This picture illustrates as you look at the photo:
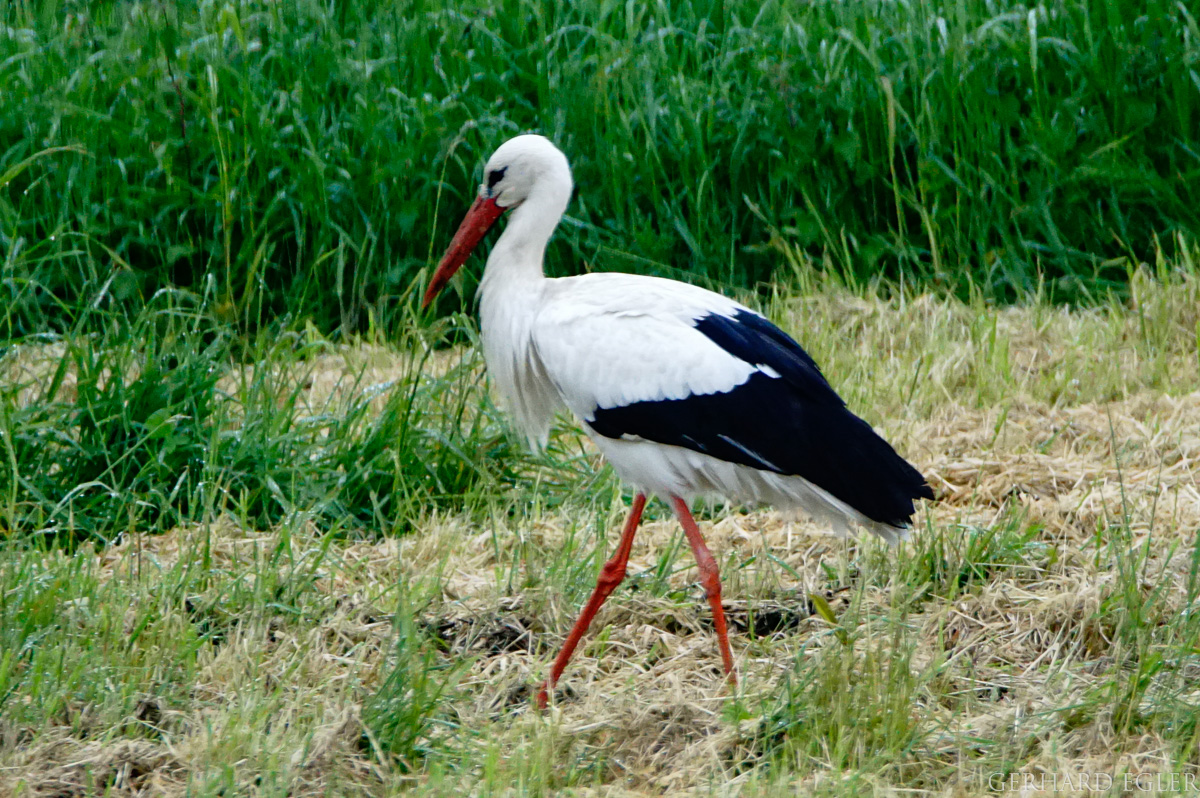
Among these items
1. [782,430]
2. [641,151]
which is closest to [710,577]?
[782,430]

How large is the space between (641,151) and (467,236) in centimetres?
181

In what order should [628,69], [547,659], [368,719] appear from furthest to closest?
[628,69] → [547,659] → [368,719]

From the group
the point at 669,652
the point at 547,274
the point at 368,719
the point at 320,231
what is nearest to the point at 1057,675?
the point at 669,652

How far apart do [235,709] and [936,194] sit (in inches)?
135

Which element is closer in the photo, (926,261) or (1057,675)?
(1057,675)

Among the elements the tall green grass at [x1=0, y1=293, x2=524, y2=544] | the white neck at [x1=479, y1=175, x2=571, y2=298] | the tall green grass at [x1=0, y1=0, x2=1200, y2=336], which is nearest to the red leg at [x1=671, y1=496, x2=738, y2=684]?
the white neck at [x1=479, y1=175, x2=571, y2=298]

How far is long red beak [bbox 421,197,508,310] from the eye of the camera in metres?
3.61

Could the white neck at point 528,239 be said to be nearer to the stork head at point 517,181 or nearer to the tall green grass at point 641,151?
the stork head at point 517,181

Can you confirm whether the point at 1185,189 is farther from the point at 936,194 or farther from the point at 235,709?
the point at 235,709

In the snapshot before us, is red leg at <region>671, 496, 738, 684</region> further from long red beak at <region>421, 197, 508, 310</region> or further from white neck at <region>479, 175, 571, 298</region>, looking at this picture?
long red beak at <region>421, 197, 508, 310</region>

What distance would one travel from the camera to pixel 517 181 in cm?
352

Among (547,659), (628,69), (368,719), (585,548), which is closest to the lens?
(368,719)

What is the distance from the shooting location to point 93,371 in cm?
375

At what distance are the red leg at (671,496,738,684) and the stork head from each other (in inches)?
31.4
